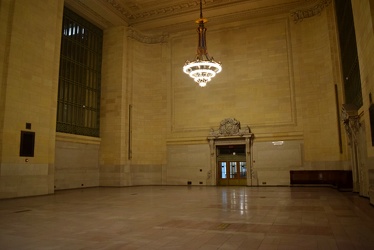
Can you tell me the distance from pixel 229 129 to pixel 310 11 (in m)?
7.44

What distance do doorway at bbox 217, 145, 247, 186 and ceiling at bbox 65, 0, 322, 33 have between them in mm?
7469

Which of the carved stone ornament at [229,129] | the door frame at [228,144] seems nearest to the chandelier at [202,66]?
the carved stone ornament at [229,129]

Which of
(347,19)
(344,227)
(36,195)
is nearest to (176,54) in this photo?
(347,19)

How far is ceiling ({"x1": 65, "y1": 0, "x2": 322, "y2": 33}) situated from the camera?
16.2m

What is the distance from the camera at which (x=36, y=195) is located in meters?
11.2

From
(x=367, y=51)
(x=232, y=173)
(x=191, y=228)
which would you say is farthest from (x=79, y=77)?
(x=367, y=51)

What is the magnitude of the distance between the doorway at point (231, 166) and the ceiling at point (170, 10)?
24.5 ft

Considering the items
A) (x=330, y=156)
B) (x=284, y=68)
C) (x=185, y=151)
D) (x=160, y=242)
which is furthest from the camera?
(x=185, y=151)

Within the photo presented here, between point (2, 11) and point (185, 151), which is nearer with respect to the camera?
point (2, 11)

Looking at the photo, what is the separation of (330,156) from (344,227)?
10.7 meters

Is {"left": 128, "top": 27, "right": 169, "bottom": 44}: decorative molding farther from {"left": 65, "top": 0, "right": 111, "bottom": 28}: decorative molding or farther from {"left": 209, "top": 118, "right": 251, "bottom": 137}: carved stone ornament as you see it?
{"left": 209, "top": 118, "right": 251, "bottom": 137}: carved stone ornament

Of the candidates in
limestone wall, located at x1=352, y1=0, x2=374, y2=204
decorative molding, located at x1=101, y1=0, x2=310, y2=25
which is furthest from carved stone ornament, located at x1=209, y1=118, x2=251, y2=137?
limestone wall, located at x1=352, y1=0, x2=374, y2=204

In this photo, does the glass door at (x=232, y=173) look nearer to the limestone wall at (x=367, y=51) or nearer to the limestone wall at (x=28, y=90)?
the limestone wall at (x=28, y=90)

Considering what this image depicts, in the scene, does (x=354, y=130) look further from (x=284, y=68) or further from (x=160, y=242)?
(x=160, y=242)
